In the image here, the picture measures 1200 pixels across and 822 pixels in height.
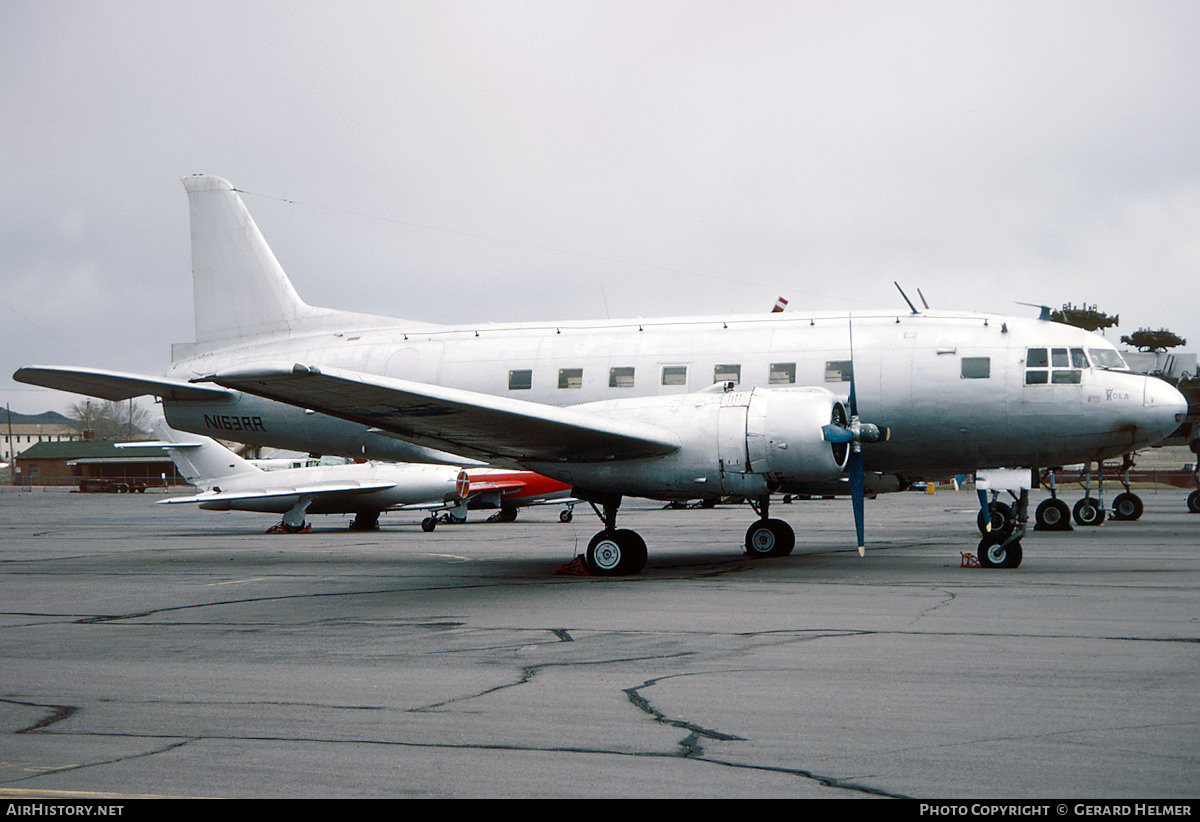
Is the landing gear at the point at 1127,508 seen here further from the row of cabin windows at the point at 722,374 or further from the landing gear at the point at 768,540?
the landing gear at the point at 768,540

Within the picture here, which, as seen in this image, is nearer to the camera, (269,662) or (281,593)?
(269,662)

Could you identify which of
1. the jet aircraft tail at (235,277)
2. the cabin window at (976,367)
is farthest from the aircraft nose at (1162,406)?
the jet aircraft tail at (235,277)

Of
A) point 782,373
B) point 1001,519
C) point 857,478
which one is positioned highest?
point 782,373

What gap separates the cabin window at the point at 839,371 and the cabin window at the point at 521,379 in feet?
16.9

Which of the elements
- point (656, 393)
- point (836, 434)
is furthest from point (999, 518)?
point (656, 393)

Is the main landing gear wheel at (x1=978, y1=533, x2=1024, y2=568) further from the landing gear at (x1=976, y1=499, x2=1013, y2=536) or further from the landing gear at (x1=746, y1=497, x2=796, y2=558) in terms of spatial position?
the landing gear at (x1=746, y1=497, x2=796, y2=558)

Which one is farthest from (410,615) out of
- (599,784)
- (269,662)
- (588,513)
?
(588,513)

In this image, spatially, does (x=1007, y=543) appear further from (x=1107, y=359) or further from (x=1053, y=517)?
(x=1053, y=517)

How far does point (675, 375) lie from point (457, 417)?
191 inches

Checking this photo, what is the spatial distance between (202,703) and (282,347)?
14.7 m

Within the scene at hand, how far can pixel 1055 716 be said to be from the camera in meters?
6.35

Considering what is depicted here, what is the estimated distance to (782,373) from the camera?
1712cm
